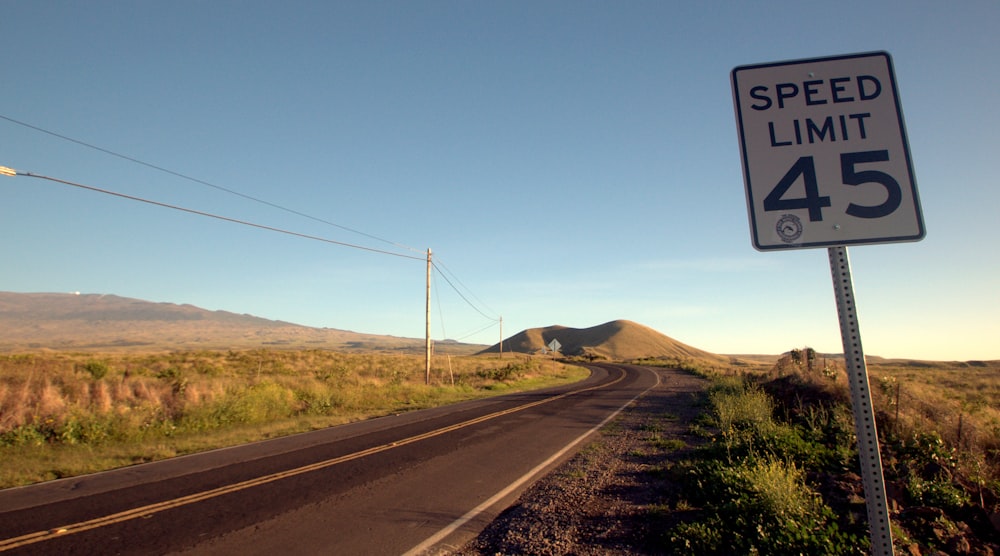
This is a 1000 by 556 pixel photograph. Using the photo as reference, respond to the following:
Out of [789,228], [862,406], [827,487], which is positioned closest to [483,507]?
[827,487]

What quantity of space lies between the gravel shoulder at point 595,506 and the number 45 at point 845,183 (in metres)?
4.21

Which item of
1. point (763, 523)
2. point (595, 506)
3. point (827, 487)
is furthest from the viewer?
point (595, 506)

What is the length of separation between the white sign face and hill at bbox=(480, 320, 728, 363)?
135m

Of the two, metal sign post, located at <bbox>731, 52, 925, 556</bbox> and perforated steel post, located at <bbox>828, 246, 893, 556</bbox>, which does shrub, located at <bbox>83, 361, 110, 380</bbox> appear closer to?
metal sign post, located at <bbox>731, 52, 925, 556</bbox>

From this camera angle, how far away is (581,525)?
5.99 meters

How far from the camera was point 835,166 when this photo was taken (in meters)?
2.38

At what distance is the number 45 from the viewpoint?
2.28 metres

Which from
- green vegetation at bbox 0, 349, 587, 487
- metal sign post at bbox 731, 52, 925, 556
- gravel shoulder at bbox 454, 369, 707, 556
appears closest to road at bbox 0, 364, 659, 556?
gravel shoulder at bbox 454, 369, 707, 556

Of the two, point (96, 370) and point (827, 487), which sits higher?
point (96, 370)

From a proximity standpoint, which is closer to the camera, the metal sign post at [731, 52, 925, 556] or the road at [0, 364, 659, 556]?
the metal sign post at [731, 52, 925, 556]

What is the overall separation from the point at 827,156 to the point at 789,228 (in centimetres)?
41

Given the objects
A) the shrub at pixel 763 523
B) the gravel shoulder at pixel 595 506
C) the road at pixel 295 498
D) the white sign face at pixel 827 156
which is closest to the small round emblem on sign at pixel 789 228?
the white sign face at pixel 827 156

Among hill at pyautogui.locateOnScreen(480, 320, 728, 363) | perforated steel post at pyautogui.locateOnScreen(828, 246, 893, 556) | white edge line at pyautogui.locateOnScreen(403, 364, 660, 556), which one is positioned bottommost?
white edge line at pyautogui.locateOnScreen(403, 364, 660, 556)

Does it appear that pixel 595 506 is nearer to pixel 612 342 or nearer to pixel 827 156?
pixel 827 156
